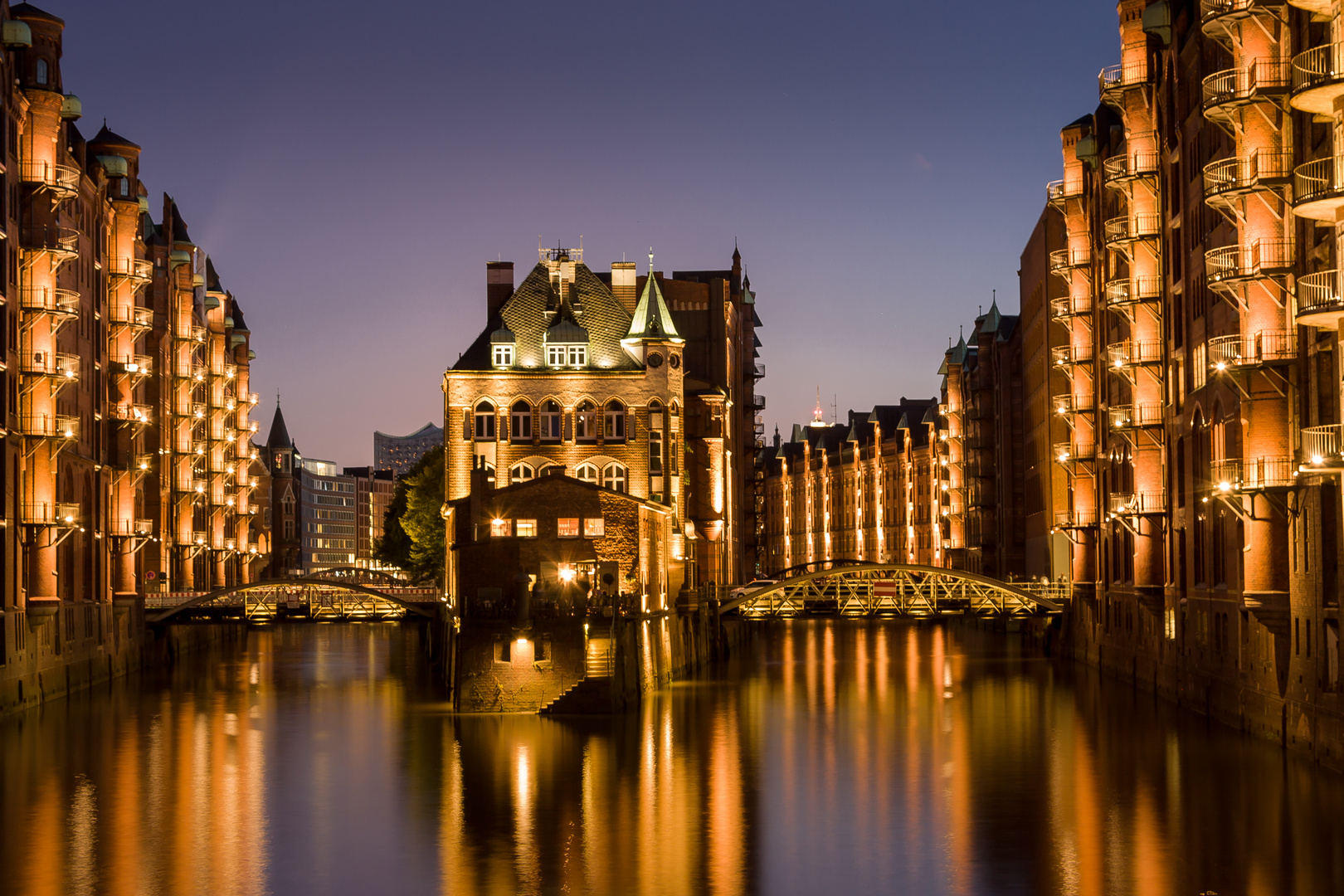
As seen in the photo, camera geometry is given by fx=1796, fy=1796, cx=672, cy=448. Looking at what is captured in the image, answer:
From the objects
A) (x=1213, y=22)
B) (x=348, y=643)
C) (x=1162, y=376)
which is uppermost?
(x=1213, y=22)

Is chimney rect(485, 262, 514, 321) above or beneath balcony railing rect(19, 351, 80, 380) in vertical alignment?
above

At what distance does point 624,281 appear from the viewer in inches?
4011

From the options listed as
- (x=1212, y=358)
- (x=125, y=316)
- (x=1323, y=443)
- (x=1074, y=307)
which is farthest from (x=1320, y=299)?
(x=125, y=316)

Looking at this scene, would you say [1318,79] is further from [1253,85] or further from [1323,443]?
[1323,443]

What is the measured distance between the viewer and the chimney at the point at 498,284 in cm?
9981

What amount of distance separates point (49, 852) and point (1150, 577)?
44243mm

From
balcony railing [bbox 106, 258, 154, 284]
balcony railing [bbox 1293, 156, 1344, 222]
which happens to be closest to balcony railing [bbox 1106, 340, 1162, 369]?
balcony railing [bbox 1293, 156, 1344, 222]

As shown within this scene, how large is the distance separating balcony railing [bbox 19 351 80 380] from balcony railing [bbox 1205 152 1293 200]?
42.8 meters

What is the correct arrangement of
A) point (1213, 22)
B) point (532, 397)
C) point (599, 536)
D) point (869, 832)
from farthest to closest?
point (532, 397)
point (599, 536)
point (1213, 22)
point (869, 832)

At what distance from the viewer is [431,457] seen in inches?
5049

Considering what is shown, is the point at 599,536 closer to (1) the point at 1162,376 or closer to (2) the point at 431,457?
(1) the point at 1162,376

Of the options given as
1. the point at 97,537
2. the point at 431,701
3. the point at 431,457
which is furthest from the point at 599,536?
the point at 431,457

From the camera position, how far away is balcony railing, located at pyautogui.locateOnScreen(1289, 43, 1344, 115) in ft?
138

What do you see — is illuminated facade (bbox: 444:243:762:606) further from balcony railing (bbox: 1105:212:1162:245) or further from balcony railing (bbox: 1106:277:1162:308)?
balcony railing (bbox: 1105:212:1162:245)
